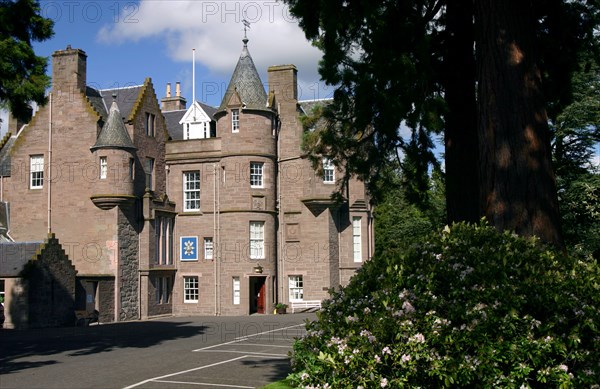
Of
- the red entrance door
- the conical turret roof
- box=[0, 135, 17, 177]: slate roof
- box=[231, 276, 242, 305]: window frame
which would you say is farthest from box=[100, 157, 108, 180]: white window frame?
the red entrance door

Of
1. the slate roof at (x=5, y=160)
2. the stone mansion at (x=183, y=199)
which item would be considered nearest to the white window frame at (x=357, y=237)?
the stone mansion at (x=183, y=199)

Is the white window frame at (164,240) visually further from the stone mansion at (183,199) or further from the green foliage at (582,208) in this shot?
the green foliage at (582,208)

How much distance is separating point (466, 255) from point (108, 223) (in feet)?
94.3

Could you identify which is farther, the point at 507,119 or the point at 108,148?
the point at 108,148

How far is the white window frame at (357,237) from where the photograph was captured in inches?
1641

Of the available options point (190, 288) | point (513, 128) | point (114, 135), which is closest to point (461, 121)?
point (513, 128)

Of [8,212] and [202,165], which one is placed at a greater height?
[202,165]

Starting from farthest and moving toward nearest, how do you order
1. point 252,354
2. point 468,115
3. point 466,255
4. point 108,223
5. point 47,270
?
1. point 108,223
2. point 47,270
3. point 252,354
4. point 468,115
5. point 466,255

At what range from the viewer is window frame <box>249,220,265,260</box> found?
38844 mm

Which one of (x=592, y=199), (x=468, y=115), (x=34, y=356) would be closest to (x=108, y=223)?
(x=34, y=356)

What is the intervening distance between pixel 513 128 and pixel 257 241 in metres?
29.0

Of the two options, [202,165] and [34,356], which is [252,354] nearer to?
[34,356]

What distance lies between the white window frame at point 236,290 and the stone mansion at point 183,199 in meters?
0.05

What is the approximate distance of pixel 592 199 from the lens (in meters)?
31.3
